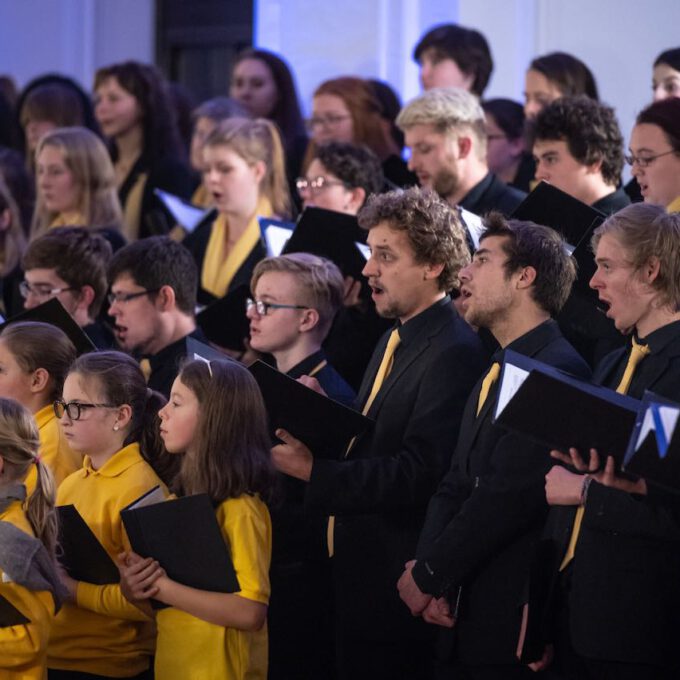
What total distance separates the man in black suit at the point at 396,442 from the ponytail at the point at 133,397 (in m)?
0.35

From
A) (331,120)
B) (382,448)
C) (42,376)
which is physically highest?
(331,120)

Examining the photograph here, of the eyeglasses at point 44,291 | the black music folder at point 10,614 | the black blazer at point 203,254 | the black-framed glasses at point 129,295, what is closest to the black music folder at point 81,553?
the black music folder at point 10,614

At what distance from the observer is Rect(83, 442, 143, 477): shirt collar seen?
379 cm

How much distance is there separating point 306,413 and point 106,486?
57cm

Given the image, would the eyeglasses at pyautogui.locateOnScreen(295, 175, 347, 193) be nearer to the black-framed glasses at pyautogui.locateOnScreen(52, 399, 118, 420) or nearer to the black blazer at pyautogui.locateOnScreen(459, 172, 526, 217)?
the black blazer at pyautogui.locateOnScreen(459, 172, 526, 217)

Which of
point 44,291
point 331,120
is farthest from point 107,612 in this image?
point 331,120

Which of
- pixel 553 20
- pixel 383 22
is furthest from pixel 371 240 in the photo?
pixel 383 22

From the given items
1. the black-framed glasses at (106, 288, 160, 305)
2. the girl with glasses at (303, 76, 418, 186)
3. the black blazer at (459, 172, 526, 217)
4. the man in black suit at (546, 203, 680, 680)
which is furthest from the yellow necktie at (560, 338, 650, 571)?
the girl with glasses at (303, 76, 418, 186)

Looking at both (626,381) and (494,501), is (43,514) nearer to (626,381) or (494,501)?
(494,501)

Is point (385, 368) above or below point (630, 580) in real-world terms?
above

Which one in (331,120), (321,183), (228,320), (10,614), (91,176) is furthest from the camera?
(331,120)

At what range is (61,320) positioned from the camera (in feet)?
14.3

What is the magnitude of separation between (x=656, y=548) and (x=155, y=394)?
4.79 ft

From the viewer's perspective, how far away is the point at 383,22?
7.04 meters
